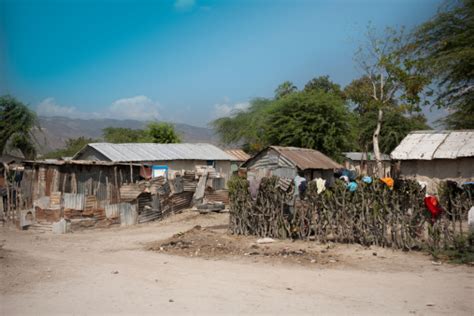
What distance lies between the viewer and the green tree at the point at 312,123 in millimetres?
28625

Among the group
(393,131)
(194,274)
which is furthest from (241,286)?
(393,131)

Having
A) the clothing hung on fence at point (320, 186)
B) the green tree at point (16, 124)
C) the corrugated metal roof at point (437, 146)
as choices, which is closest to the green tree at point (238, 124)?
the green tree at point (16, 124)

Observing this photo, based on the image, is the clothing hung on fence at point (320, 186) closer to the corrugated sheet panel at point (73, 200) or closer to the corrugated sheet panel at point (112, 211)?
the corrugated sheet panel at point (112, 211)

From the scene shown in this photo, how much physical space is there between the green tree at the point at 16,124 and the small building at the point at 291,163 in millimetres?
17571

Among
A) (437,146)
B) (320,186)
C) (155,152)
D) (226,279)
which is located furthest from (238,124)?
(226,279)

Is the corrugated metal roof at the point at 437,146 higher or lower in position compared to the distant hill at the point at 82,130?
lower

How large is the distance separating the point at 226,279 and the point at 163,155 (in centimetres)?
1940

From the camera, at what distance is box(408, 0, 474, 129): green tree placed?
16.9m

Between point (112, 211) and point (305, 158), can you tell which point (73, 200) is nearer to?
point (112, 211)

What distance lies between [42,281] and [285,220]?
622 centimetres

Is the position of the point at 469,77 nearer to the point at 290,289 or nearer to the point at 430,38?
the point at 430,38

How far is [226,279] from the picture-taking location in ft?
26.3

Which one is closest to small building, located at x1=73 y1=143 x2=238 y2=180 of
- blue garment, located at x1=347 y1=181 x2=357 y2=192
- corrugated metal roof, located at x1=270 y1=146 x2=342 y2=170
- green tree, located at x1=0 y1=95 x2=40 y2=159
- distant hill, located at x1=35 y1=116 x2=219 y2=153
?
corrugated metal roof, located at x1=270 y1=146 x2=342 y2=170

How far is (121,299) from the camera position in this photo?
21.4 feet
